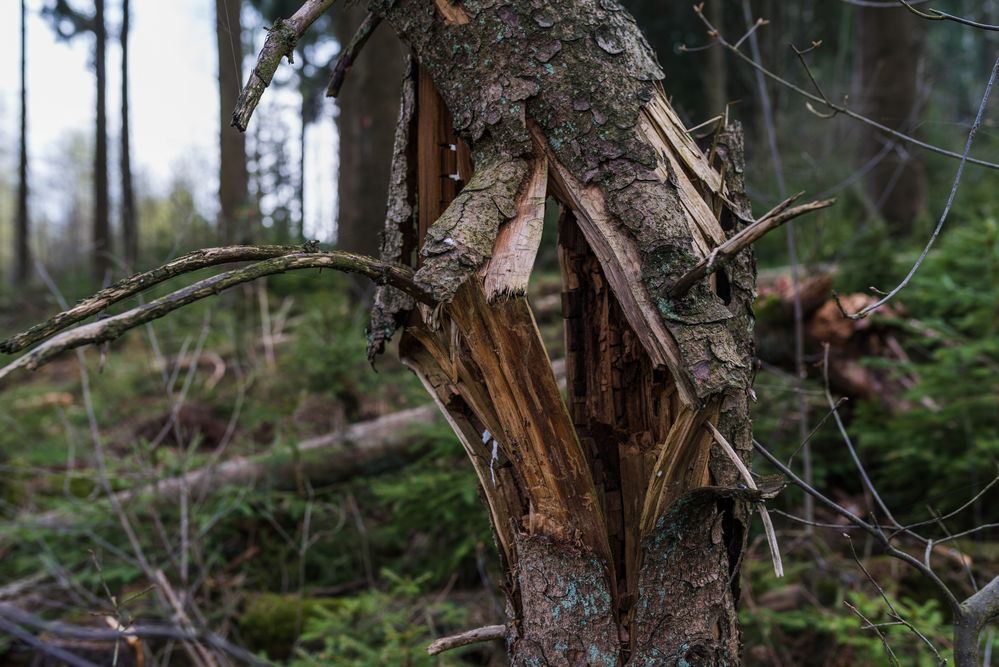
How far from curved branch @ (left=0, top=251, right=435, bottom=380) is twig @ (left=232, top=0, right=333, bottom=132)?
277 mm

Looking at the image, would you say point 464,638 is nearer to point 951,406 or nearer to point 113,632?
point 113,632

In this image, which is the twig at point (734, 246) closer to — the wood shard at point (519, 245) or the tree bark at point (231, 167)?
the wood shard at point (519, 245)

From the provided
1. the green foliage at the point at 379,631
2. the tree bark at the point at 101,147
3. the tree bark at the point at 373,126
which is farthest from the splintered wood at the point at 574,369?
the tree bark at the point at 101,147

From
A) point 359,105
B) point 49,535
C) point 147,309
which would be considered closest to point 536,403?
point 147,309

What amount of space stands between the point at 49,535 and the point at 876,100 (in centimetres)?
987

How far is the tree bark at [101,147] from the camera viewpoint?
13.1 meters

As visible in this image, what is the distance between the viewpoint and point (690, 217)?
1.66 m

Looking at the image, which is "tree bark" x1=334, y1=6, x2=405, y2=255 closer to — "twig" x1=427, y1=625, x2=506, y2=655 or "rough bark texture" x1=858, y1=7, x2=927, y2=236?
"rough bark texture" x1=858, y1=7, x2=927, y2=236

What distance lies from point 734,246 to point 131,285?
3.66 feet

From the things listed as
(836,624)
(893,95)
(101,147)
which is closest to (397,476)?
(836,624)

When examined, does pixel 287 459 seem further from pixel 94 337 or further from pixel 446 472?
pixel 94 337

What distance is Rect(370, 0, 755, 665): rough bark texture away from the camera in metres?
1.56

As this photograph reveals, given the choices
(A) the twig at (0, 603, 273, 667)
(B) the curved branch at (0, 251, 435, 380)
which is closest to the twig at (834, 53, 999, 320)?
(B) the curved branch at (0, 251, 435, 380)

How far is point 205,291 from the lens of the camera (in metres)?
1.18
